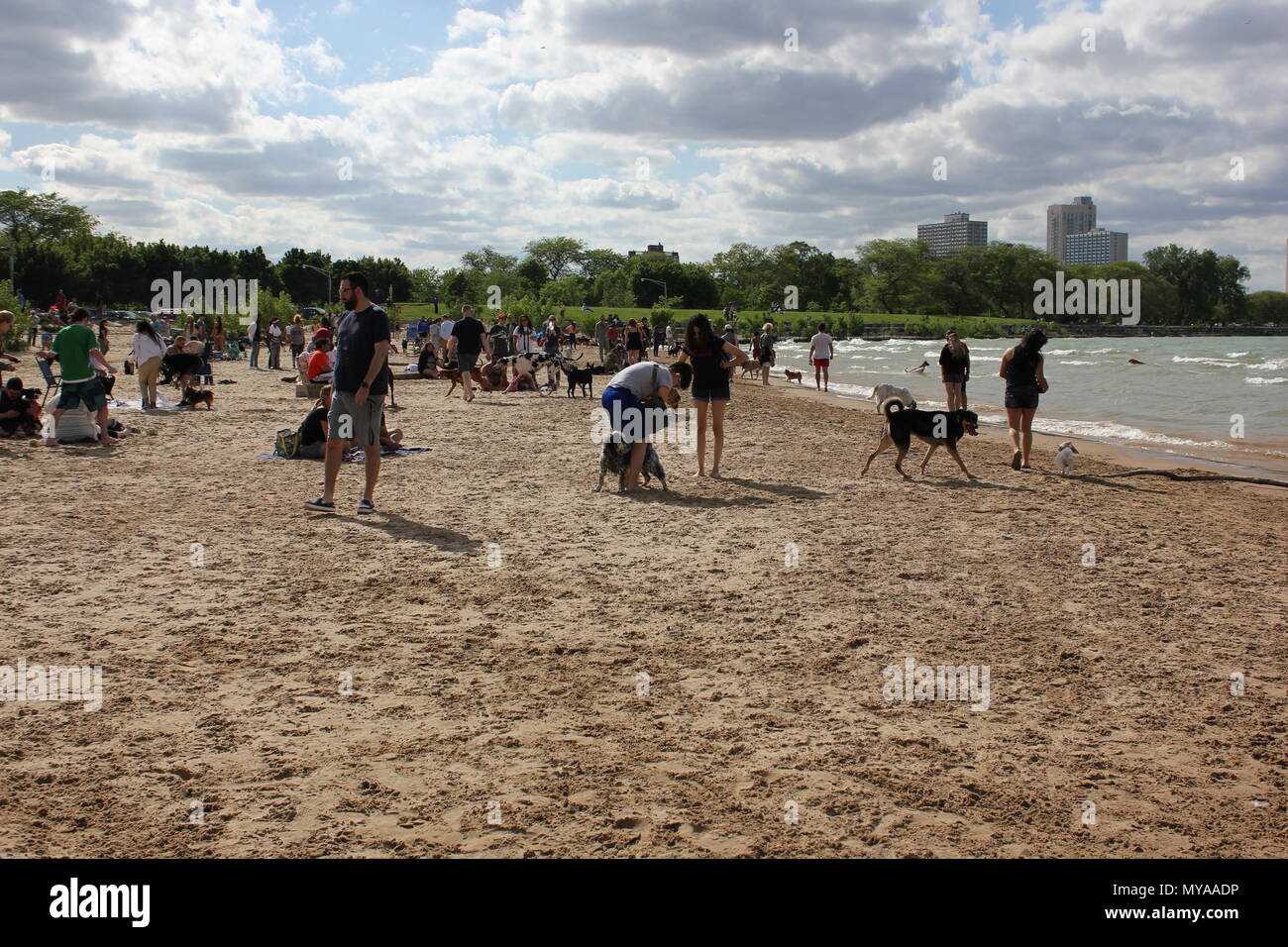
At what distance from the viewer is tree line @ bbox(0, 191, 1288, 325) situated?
9112cm

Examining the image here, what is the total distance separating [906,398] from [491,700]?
37.0 ft

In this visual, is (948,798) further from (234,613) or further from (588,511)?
(588,511)

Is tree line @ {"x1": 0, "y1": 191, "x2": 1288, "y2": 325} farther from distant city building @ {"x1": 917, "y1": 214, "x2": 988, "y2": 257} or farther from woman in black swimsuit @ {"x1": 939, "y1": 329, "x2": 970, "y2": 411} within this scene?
woman in black swimsuit @ {"x1": 939, "y1": 329, "x2": 970, "y2": 411}

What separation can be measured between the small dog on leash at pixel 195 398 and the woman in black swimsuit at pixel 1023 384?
12507 mm

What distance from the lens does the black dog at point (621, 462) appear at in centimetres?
932

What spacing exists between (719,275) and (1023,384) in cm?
14063

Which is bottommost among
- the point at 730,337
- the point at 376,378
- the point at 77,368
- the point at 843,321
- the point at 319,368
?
the point at 376,378

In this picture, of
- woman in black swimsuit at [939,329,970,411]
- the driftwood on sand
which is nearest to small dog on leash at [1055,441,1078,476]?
the driftwood on sand

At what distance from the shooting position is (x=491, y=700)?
430 centimetres

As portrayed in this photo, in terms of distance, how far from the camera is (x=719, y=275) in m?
149

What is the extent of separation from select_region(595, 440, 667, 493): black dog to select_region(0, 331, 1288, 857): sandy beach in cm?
28

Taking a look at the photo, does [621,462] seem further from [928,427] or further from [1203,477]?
[1203,477]

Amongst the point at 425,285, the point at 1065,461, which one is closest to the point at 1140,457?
the point at 1065,461

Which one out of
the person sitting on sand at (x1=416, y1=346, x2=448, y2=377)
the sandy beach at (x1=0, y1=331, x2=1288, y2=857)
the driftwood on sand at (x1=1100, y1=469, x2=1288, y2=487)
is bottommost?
the sandy beach at (x1=0, y1=331, x2=1288, y2=857)
